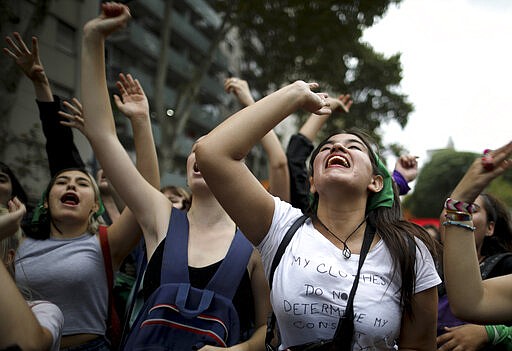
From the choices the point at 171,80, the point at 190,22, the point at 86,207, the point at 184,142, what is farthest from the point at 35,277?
the point at 190,22

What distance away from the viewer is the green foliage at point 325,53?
1205cm

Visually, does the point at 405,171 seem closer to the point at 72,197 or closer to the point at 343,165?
the point at 343,165

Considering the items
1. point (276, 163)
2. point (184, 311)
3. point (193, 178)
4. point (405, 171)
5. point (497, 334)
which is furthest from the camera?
point (405, 171)

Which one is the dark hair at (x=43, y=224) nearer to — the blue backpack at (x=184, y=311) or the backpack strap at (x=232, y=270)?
the blue backpack at (x=184, y=311)

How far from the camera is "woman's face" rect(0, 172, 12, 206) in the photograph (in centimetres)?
321

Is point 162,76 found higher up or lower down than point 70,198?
higher up

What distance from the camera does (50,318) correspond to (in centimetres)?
189

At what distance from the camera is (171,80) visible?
2970 centimetres

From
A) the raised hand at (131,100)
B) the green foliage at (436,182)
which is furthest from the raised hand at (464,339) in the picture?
the green foliage at (436,182)

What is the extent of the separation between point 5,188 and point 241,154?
180 centimetres

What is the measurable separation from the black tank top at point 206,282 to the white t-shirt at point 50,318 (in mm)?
521

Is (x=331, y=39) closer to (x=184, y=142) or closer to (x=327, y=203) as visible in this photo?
(x=327, y=203)

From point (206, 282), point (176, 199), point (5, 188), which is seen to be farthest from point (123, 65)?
point (206, 282)

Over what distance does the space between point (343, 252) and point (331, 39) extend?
1181 cm
